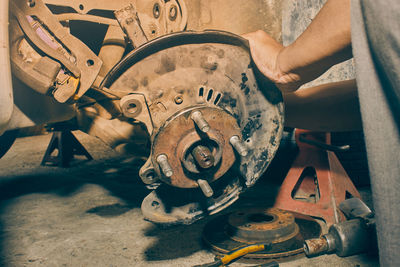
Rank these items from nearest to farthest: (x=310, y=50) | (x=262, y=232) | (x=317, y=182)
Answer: (x=310, y=50) → (x=262, y=232) → (x=317, y=182)

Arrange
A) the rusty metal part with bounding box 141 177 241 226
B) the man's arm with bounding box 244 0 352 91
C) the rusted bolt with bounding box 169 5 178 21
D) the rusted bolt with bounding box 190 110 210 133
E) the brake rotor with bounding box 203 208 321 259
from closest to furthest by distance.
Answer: the man's arm with bounding box 244 0 352 91, the rusted bolt with bounding box 190 110 210 133, the rusty metal part with bounding box 141 177 241 226, the brake rotor with bounding box 203 208 321 259, the rusted bolt with bounding box 169 5 178 21

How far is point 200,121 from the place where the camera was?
738 millimetres

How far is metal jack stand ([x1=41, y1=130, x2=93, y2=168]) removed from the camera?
7.48 feet

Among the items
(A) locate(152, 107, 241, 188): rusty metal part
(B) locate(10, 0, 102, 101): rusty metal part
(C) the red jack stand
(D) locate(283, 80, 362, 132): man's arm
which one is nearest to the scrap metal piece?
(B) locate(10, 0, 102, 101): rusty metal part

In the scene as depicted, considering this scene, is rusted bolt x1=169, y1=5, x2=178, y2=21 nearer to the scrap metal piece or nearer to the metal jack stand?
the scrap metal piece

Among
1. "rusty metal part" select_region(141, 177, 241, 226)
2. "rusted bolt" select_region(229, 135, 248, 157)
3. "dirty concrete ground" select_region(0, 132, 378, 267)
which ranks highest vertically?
"rusted bolt" select_region(229, 135, 248, 157)

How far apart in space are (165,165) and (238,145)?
181 millimetres

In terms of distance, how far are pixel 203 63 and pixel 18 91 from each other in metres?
0.53

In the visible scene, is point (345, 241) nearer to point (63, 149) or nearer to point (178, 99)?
point (178, 99)

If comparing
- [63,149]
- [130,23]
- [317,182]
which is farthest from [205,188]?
[63,149]

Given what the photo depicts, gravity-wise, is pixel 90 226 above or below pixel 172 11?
below

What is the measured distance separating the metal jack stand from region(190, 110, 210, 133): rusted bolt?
5.86ft

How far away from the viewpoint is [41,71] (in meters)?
0.78

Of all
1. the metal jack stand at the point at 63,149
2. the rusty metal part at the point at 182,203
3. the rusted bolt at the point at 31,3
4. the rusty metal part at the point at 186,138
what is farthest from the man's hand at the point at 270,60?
the metal jack stand at the point at 63,149
